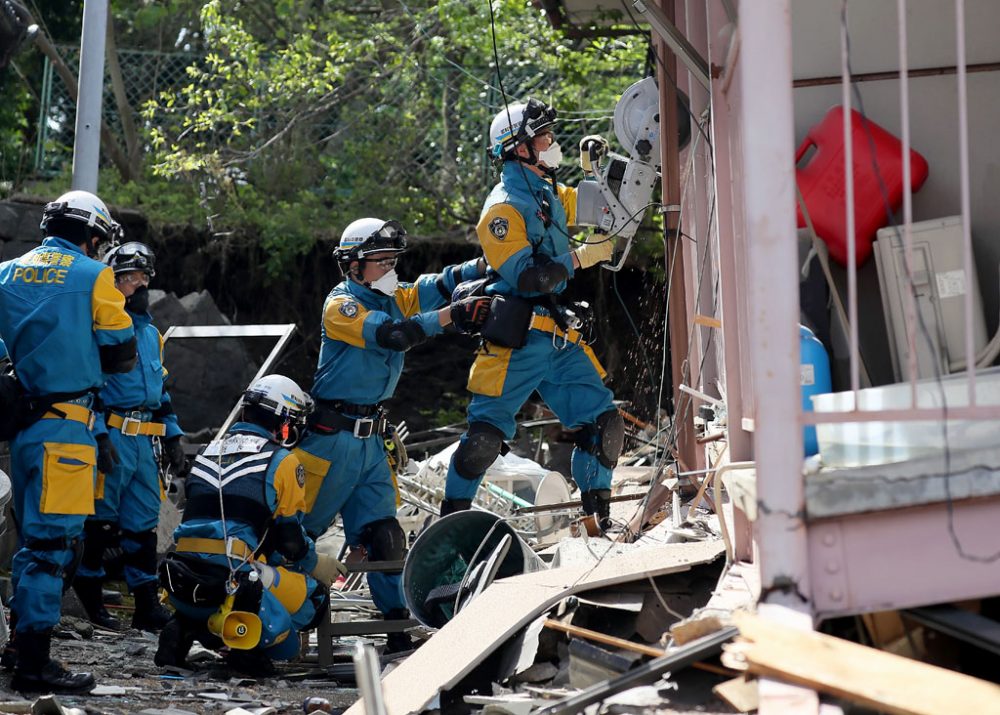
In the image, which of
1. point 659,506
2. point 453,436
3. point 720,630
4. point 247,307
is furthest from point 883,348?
point 247,307

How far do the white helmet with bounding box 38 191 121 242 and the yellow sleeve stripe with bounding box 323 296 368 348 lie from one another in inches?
51.5

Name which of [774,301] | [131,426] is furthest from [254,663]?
[774,301]

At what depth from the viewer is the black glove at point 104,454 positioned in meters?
6.87

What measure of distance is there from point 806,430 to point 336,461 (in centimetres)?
376

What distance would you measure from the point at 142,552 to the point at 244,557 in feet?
6.47

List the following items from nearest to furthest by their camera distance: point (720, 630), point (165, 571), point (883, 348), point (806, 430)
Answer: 1. point (720, 630)
2. point (806, 430)
3. point (883, 348)
4. point (165, 571)

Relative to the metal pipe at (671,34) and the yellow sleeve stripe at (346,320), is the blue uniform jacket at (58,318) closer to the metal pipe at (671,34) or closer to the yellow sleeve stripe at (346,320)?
the yellow sleeve stripe at (346,320)

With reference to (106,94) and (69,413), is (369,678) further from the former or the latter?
(106,94)

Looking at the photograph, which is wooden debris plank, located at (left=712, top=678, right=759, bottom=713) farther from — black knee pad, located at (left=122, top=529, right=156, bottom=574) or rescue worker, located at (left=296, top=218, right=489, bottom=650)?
black knee pad, located at (left=122, top=529, right=156, bottom=574)

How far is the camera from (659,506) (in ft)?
23.1

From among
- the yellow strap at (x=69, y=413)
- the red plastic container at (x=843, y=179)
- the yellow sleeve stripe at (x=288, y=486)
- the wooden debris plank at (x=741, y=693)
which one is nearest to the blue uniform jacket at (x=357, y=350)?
the yellow sleeve stripe at (x=288, y=486)

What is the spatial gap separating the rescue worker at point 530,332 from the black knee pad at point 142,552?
1.86 metres

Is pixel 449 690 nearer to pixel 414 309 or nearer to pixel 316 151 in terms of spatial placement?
pixel 414 309

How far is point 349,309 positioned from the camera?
23.8 ft
